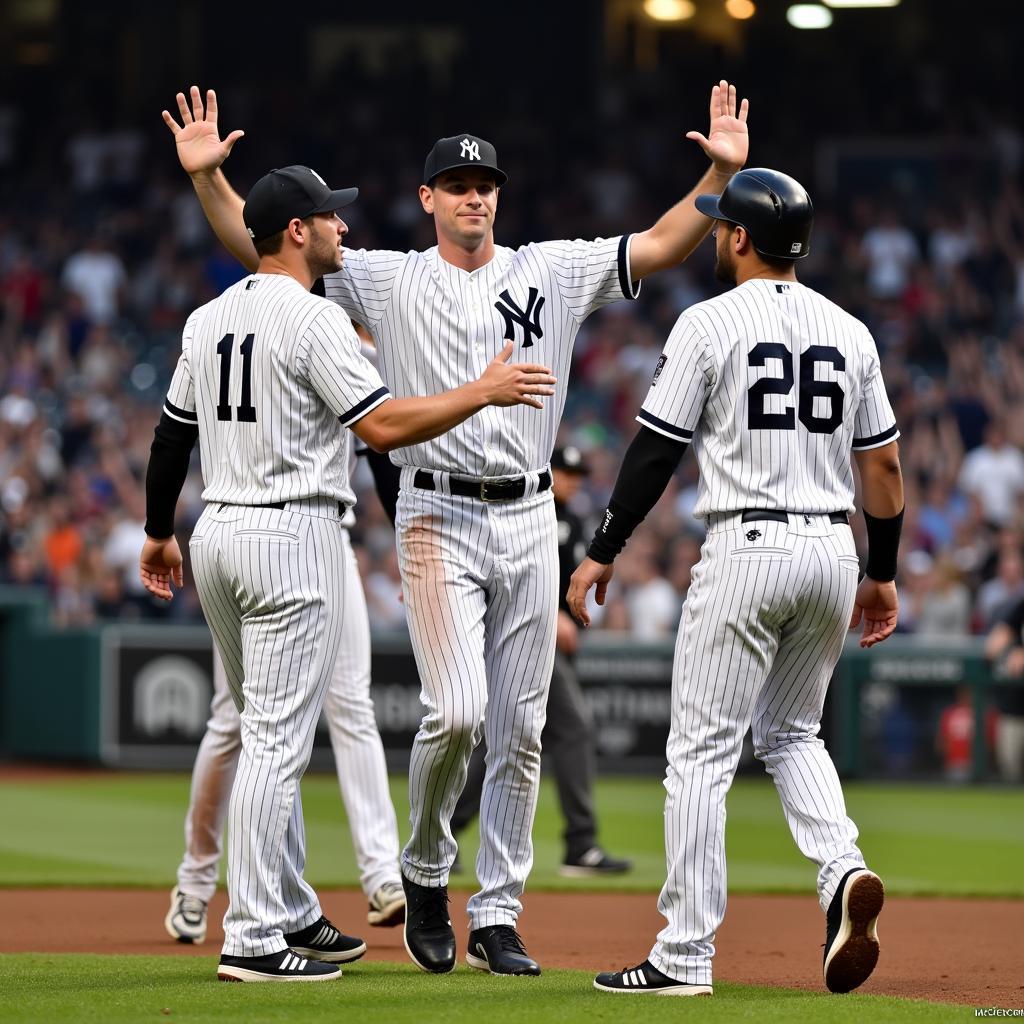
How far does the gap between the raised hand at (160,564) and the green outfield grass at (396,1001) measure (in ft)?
3.88

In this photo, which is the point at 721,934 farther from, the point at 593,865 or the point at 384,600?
the point at 384,600

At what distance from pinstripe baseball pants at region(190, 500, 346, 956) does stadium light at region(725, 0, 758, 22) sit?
19.9 m

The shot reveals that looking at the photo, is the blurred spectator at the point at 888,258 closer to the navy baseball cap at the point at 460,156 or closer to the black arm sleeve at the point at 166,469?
the navy baseball cap at the point at 460,156

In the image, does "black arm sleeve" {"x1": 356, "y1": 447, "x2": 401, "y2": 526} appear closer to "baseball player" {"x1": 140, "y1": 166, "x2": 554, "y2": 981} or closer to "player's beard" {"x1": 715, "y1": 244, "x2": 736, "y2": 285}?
"baseball player" {"x1": 140, "y1": 166, "x2": 554, "y2": 981}

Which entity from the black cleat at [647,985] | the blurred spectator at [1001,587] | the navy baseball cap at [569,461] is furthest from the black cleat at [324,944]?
the blurred spectator at [1001,587]

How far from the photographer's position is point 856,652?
15.4 meters

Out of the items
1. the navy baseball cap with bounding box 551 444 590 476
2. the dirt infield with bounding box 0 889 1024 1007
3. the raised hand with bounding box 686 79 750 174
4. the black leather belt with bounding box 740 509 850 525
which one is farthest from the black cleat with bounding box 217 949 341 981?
the navy baseball cap with bounding box 551 444 590 476

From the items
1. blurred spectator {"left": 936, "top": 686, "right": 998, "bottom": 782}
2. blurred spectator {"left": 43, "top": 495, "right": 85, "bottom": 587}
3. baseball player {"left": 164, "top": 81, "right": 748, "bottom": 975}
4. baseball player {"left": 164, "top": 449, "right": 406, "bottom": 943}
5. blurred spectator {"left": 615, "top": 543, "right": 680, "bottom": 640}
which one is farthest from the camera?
blurred spectator {"left": 43, "top": 495, "right": 85, "bottom": 587}

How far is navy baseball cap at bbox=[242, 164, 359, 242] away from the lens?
5445mm

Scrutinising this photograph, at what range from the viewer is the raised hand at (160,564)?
19.3ft

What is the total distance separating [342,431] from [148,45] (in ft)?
70.3

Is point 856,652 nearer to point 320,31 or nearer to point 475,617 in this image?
point 475,617

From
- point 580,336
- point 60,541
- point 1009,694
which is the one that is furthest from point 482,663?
point 580,336

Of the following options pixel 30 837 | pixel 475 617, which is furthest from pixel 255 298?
pixel 30 837
